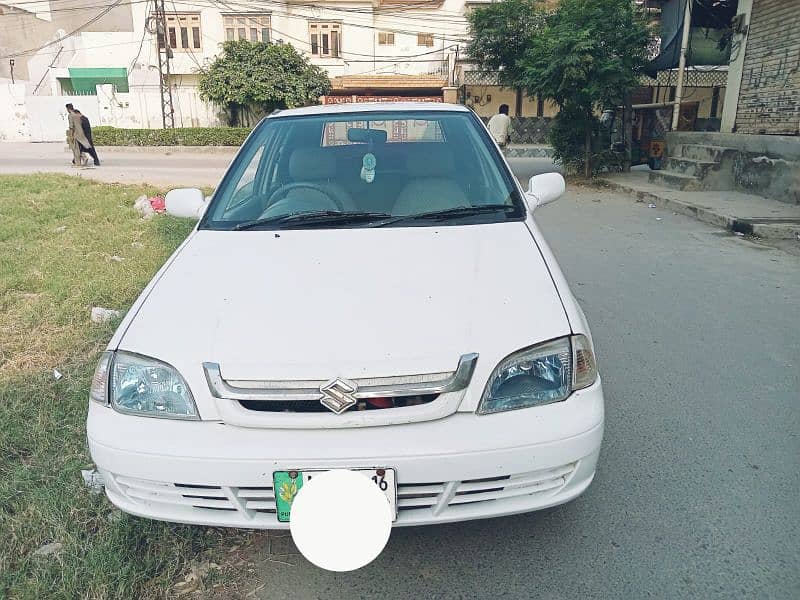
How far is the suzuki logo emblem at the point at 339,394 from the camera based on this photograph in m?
1.79

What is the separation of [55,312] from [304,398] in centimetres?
359

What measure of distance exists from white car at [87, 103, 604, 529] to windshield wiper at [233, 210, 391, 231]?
14.0 inches

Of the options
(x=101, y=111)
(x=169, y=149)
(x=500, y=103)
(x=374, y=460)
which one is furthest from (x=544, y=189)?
(x=101, y=111)

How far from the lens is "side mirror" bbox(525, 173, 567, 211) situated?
11.0 feet

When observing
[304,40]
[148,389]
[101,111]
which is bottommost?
[148,389]

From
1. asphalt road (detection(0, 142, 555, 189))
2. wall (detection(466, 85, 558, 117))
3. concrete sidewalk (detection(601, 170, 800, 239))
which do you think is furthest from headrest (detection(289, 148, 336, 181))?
wall (detection(466, 85, 558, 117))

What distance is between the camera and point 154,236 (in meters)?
7.12

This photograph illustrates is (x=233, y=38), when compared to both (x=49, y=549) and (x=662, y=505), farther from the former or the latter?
(x=662, y=505)

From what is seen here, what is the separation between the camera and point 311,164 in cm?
321

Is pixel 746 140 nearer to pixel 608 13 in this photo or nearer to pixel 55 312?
pixel 608 13

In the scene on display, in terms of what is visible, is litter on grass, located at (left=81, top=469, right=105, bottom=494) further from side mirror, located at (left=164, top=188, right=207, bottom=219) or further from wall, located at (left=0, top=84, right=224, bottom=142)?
wall, located at (left=0, top=84, right=224, bottom=142)

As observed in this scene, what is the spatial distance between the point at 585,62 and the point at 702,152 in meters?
2.84

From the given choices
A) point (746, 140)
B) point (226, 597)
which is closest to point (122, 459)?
point (226, 597)

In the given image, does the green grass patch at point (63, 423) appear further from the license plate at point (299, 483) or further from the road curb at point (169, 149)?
the road curb at point (169, 149)
